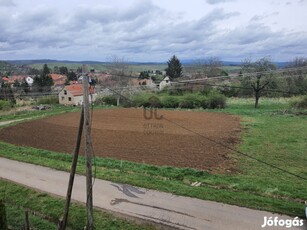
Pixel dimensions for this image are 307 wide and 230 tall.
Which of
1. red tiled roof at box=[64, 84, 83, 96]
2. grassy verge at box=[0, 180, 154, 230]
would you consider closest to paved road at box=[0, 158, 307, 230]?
grassy verge at box=[0, 180, 154, 230]

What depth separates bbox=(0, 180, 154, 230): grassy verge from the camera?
8.76 metres

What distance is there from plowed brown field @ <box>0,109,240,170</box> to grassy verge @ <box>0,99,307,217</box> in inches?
48.6

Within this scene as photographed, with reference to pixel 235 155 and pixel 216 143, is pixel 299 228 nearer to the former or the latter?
pixel 235 155

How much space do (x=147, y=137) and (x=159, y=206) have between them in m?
12.1

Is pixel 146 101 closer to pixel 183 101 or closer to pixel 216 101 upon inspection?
pixel 183 101

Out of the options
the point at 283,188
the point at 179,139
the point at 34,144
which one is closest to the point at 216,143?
the point at 179,139

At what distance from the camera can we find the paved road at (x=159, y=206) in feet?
27.8

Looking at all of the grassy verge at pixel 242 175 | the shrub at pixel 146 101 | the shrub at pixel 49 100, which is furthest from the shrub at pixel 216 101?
the shrub at pixel 49 100

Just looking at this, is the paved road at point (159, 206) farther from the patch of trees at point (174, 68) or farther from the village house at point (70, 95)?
the patch of trees at point (174, 68)

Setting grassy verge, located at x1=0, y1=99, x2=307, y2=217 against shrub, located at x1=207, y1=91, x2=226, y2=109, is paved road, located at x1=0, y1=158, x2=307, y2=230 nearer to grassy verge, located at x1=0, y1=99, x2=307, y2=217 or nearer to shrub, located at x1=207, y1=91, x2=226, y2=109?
grassy verge, located at x1=0, y1=99, x2=307, y2=217

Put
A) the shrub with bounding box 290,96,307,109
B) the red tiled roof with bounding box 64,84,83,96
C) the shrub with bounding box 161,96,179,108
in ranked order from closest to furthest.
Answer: the shrub with bounding box 290,96,307,109
the shrub with bounding box 161,96,179,108
the red tiled roof with bounding box 64,84,83,96

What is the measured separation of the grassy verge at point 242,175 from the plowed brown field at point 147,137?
1234mm

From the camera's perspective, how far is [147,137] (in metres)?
21.6

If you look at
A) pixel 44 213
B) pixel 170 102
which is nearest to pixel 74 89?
pixel 170 102
